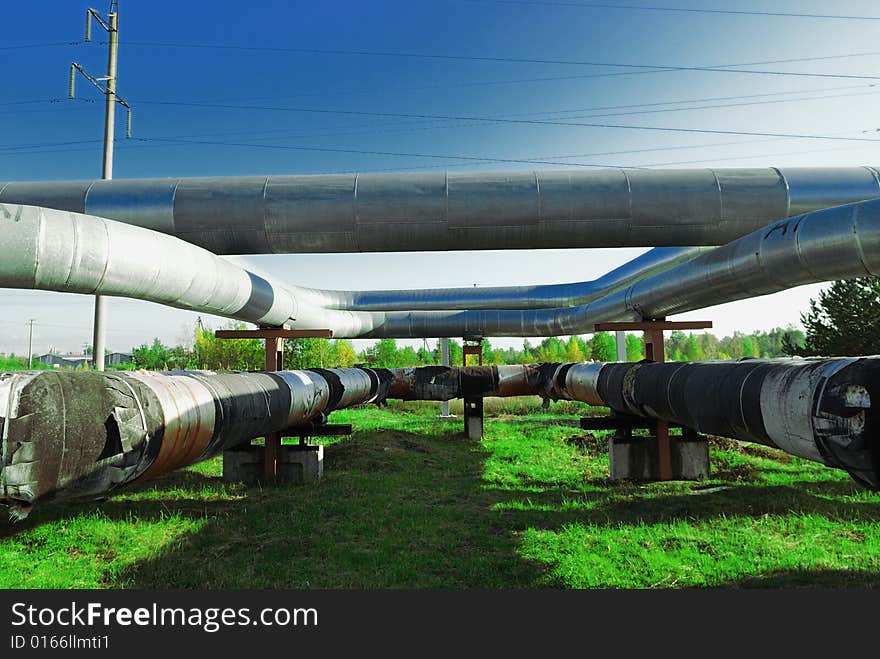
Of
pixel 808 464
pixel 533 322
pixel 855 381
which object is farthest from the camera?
pixel 533 322

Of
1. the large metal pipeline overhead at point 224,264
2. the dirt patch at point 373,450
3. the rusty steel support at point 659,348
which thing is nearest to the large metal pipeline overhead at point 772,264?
the large metal pipeline overhead at point 224,264

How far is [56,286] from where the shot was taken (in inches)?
126

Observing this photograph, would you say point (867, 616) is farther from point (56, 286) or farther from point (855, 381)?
point (56, 286)

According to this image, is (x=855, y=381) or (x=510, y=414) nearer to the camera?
(x=855, y=381)

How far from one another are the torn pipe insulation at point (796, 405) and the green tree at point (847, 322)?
1590 centimetres

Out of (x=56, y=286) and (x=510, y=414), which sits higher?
(x=56, y=286)

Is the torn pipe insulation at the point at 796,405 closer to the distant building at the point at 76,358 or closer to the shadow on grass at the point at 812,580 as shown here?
the shadow on grass at the point at 812,580

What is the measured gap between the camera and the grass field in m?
3.56

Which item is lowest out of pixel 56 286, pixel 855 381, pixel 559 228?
pixel 855 381

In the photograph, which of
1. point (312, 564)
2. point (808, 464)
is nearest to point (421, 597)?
point (312, 564)

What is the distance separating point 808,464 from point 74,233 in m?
8.84

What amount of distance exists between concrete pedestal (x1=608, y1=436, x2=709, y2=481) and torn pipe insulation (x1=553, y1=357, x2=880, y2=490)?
118 inches

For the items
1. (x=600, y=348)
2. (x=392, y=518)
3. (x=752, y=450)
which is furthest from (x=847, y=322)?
(x=600, y=348)

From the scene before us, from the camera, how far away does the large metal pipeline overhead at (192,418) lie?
1678mm
